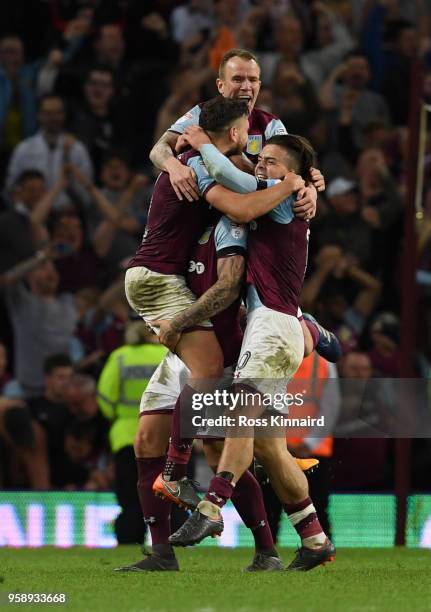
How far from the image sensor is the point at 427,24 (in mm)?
17656

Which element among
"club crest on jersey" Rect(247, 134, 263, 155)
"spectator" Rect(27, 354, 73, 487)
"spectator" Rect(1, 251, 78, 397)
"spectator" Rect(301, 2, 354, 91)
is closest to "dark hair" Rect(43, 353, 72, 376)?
"spectator" Rect(27, 354, 73, 487)

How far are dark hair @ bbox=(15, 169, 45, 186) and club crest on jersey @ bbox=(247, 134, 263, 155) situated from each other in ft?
21.6

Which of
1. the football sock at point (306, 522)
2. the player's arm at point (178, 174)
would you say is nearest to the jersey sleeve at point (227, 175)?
the player's arm at point (178, 174)

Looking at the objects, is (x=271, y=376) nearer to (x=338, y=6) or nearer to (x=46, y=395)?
(x=46, y=395)

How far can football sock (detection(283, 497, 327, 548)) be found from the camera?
8156 millimetres

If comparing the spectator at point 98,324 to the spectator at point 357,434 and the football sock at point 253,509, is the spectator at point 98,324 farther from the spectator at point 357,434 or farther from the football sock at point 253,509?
the football sock at point 253,509

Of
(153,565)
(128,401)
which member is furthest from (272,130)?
(128,401)

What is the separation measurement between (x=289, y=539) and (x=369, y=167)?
4732mm

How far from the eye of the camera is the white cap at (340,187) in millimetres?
15320

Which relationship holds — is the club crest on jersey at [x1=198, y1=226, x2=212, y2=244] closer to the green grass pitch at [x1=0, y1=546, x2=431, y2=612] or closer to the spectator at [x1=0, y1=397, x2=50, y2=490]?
the green grass pitch at [x1=0, y1=546, x2=431, y2=612]

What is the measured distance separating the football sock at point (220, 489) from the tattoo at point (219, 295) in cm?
88

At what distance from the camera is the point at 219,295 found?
8164 mm

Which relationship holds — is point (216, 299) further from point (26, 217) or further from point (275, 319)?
point (26, 217)

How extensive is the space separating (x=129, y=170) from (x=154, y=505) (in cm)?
765
